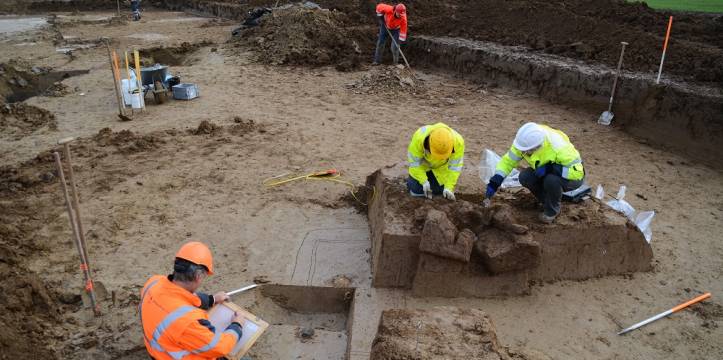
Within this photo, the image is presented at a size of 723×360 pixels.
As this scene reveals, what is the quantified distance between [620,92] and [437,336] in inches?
287

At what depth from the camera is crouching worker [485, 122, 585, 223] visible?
4566mm

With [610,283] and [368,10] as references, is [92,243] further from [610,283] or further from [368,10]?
[368,10]

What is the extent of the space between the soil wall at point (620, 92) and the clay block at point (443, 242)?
5.50 m

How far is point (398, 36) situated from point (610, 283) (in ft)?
30.0

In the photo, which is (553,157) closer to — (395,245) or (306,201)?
(395,245)

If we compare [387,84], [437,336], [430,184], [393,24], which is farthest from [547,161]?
[393,24]

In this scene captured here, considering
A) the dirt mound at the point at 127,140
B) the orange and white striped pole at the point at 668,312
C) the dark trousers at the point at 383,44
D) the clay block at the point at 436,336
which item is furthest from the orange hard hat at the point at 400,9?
the clay block at the point at 436,336

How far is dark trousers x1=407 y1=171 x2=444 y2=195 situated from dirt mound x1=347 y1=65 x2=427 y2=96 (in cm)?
572

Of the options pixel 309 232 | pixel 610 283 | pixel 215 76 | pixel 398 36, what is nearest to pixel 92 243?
pixel 309 232

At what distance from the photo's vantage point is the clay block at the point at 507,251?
427cm

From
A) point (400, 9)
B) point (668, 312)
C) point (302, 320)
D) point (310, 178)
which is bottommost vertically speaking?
point (302, 320)

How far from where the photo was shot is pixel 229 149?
24.7ft

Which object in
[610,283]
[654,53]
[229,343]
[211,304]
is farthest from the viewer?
[654,53]

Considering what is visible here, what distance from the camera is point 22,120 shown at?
28.4 ft
